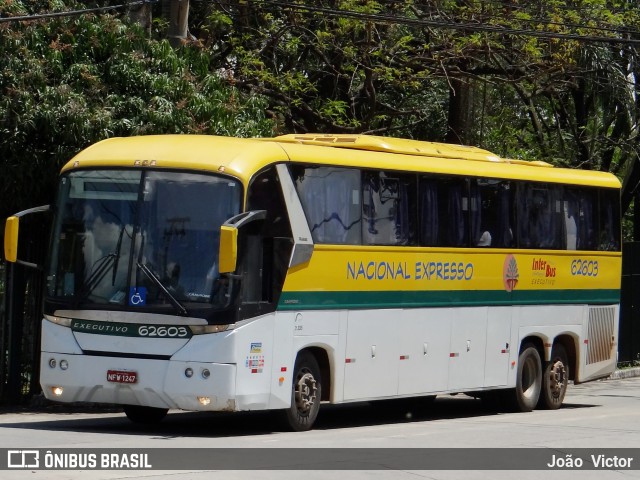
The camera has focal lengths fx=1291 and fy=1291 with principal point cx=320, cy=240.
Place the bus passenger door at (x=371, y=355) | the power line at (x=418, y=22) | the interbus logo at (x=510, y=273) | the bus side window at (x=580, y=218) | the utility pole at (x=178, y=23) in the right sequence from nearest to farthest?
the bus passenger door at (x=371, y=355) < the interbus logo at (x=510, y=273) < the bus side window at (x=580, y=218) < the utility pole at (x=178, y=23) < the power line at (x=418, y=22)

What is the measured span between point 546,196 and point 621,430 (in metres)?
4.90

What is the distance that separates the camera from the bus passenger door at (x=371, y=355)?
15.7m

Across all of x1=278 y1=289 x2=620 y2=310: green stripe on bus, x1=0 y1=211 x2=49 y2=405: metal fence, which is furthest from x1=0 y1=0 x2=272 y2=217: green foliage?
x1=278 y1=289 x2=620 y2=310: green stripe on bus

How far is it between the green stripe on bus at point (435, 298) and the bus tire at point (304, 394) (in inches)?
26.0

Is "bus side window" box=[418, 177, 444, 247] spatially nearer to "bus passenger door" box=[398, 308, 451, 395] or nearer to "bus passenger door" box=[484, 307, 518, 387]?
"bus passenger door" box=[398, 308, 451, 395]

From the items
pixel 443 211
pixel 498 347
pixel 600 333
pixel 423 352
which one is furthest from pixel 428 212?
pixel 600 333

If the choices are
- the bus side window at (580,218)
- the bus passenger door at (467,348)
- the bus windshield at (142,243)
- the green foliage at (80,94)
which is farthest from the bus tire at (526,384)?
the bus windshield at (142,243)

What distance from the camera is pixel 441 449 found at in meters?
12.9

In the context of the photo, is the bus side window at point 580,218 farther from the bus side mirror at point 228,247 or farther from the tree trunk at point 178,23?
the bus side mirror at point 228,247

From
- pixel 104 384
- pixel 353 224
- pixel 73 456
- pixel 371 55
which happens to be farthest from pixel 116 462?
pixel 371 55

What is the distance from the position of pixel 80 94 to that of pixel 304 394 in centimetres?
559

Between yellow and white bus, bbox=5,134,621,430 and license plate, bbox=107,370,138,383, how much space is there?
16 mm

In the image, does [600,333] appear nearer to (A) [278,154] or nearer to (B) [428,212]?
(B) [428,212]

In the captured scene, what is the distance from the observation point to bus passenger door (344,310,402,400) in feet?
51.4
